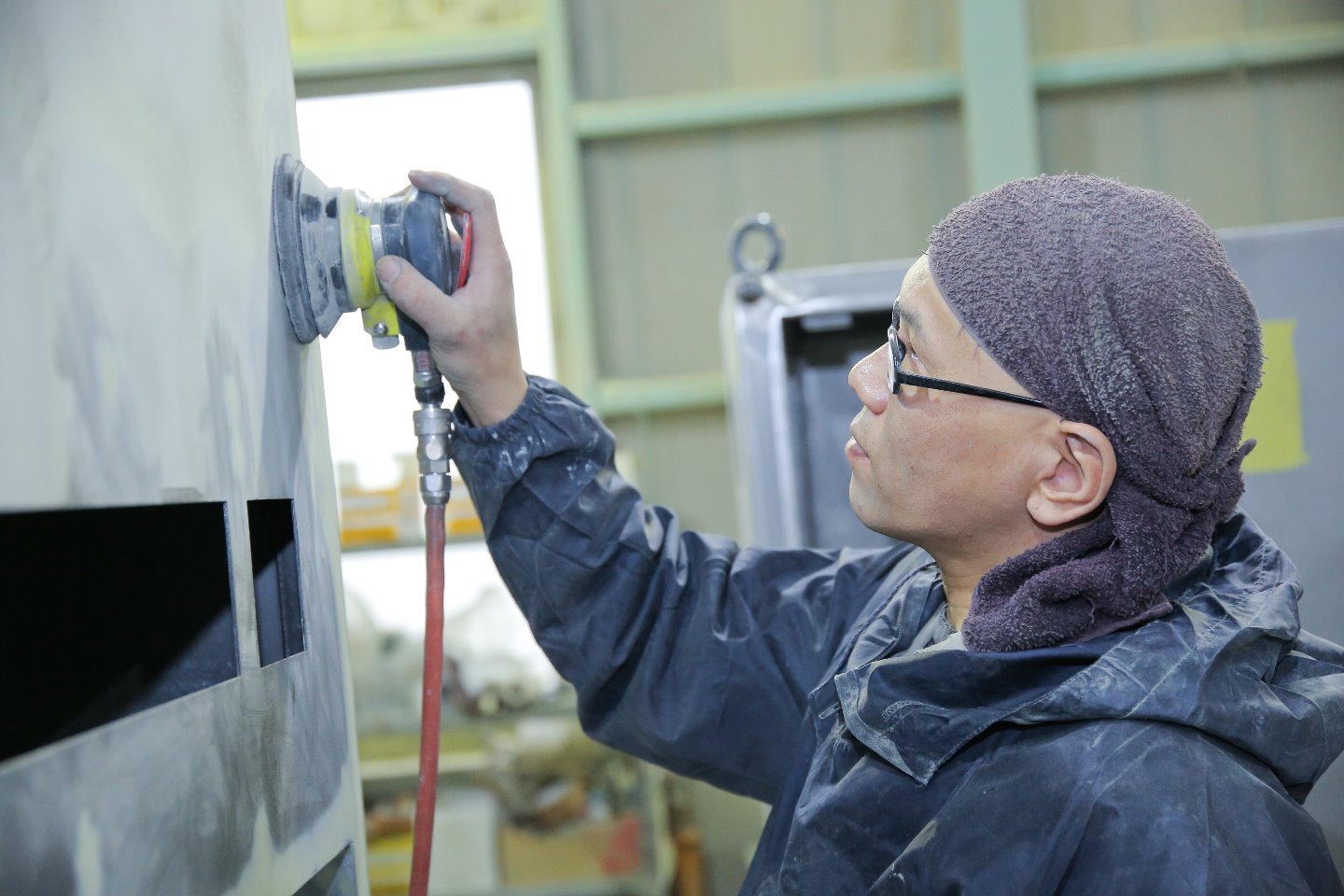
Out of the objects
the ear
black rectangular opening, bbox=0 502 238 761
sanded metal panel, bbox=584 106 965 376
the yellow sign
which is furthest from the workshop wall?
black rectangular opening, bbox=0 502 238 761

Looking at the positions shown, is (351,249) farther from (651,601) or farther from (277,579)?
(651,601)

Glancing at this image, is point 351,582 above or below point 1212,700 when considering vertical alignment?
below

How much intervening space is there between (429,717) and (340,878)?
14cm

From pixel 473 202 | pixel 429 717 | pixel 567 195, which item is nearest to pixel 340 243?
pixel 473 202

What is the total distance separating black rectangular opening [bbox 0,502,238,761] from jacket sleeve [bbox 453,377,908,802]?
0.90ft

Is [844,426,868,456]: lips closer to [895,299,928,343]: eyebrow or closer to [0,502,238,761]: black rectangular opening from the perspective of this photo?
[895,299,928,343]: eyebrow

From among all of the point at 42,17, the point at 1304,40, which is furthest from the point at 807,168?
the point at 42,17

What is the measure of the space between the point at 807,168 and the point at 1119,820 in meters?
2.06

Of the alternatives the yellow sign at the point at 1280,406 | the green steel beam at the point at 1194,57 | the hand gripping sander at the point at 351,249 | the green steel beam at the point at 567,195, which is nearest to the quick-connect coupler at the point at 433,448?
the hand gripping sander at the point at 351,249

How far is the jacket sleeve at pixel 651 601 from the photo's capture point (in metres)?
0.96

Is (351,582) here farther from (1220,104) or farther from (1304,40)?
(1304,40)

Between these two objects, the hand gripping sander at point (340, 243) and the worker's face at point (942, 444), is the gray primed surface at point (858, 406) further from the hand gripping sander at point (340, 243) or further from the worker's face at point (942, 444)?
the hand gripping sander at point (340, 243)

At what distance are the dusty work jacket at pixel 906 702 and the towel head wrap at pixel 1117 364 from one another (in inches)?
1.5

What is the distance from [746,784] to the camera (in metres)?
1.08
